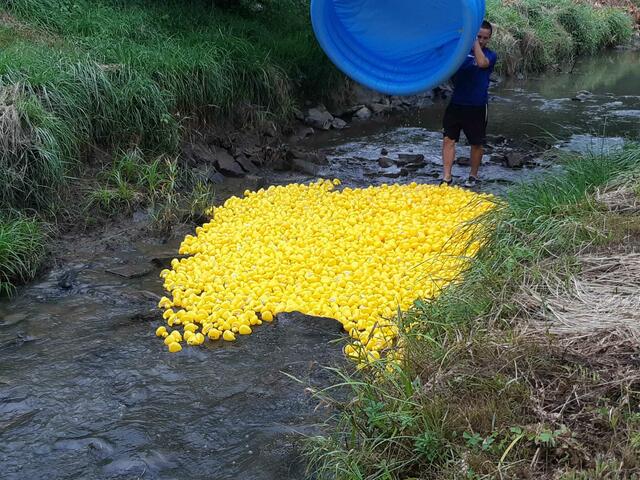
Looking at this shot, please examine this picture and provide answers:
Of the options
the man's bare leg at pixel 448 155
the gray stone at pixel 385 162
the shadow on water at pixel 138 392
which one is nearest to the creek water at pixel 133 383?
the shadow on water at pixel 138 392

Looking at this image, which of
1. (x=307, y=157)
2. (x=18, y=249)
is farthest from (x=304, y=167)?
(x=18, y=249)

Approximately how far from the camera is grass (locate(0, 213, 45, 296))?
4.88 metres

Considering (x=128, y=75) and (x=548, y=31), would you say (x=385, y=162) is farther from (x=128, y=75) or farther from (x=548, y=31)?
(x=548, y=31)

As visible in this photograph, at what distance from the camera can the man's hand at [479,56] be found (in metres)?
6.54

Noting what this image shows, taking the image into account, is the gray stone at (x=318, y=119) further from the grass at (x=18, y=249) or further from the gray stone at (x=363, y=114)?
the grass at (x=18, y=249)

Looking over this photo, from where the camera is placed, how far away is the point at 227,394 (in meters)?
3.69

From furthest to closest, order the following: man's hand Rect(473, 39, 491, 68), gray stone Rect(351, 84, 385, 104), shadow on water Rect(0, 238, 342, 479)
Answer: gray stone Rect(351, 84, 385, 104)
man's hand Rect(473, 39, 491, 68)
shadow on water Rect(0, 238, 342, 479)

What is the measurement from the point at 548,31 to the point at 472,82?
10.3 m

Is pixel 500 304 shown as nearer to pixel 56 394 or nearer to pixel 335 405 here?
pixel 335 405

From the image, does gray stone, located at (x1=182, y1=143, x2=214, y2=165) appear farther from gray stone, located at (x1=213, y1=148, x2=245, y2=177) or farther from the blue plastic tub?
the blue plastic tub

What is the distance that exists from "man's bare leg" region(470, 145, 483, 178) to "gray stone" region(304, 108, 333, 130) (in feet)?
9.18

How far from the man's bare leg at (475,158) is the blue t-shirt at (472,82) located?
1.55ft

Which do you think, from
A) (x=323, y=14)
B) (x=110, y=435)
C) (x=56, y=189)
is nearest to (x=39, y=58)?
(x=56, y=189)

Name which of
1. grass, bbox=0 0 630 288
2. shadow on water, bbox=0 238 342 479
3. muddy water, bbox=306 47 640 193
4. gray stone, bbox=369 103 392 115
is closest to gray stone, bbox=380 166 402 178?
muddy water, bbox=306 47 640 193
